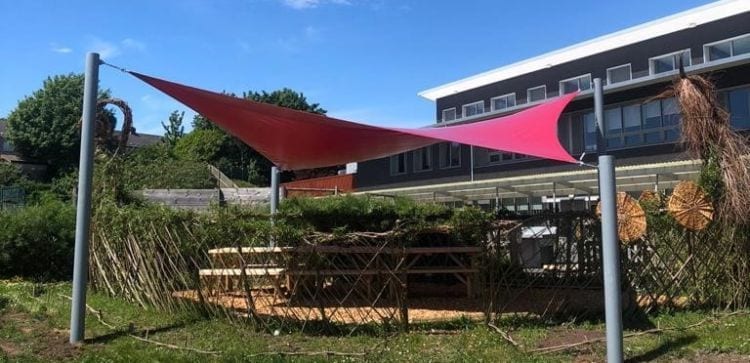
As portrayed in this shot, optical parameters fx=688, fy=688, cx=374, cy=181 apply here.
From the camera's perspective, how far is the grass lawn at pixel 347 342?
291 inches

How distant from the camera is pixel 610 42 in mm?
34281

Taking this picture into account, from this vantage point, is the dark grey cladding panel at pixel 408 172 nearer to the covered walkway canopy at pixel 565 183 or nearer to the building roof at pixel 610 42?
the building roof at pixel 610 42

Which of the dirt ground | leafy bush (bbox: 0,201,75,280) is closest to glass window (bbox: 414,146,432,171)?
leafy bush (bbox: 0,201,75,280)

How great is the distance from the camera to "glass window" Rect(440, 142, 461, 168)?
112ft

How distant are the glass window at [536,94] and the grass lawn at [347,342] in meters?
28.0

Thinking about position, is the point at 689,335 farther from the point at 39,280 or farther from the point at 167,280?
the point at 39,280

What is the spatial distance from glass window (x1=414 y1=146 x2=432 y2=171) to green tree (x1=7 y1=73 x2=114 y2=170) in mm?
27866

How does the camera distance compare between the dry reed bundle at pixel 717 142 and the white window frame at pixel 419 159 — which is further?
the white window frame at pixel 419 159

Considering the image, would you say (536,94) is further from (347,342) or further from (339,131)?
(347,342)

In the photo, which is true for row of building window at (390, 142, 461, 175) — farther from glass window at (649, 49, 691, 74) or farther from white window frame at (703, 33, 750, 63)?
white window frame at (703, 33, 750, 63)

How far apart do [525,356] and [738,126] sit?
1964 centimetres

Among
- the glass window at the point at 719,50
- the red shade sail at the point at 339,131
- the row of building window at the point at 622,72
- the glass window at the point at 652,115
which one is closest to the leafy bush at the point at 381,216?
the red shade sail at the point at 339,131

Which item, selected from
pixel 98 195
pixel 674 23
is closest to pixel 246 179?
pixel 674 23

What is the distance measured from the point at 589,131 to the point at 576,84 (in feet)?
23.6
